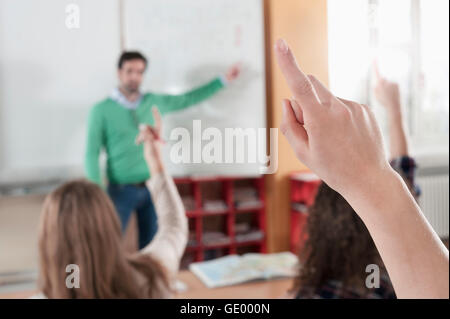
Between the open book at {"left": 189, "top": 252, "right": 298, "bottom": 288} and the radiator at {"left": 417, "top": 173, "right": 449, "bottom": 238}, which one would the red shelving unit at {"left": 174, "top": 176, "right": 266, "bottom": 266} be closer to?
the open book at {"left": 189, "top": 252, "right": 298, "bottom": 288}

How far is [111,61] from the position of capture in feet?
2.42

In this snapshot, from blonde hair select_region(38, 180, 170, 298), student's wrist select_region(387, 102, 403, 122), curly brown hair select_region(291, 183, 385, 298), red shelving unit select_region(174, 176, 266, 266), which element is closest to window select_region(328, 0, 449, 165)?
student's wrist select_region(387, 102, 403, 122)

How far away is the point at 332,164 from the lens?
213 millimetres

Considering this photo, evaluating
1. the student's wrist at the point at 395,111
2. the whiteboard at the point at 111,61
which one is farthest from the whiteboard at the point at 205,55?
the student's wrist at the point at 395,111

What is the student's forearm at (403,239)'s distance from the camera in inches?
7.8

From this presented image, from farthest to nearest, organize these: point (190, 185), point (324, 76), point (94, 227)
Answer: point (190, 185)
point (94, 227)
point (324, 76)

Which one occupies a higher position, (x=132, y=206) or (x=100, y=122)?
(x=100, y=122)

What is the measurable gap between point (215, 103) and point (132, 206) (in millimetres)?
209

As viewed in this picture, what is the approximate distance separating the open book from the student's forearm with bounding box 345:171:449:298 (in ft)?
1.70

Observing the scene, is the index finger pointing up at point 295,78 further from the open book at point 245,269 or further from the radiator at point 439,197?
the open book at point 245,269

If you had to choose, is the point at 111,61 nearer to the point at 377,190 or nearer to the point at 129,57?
the point at 129,57
